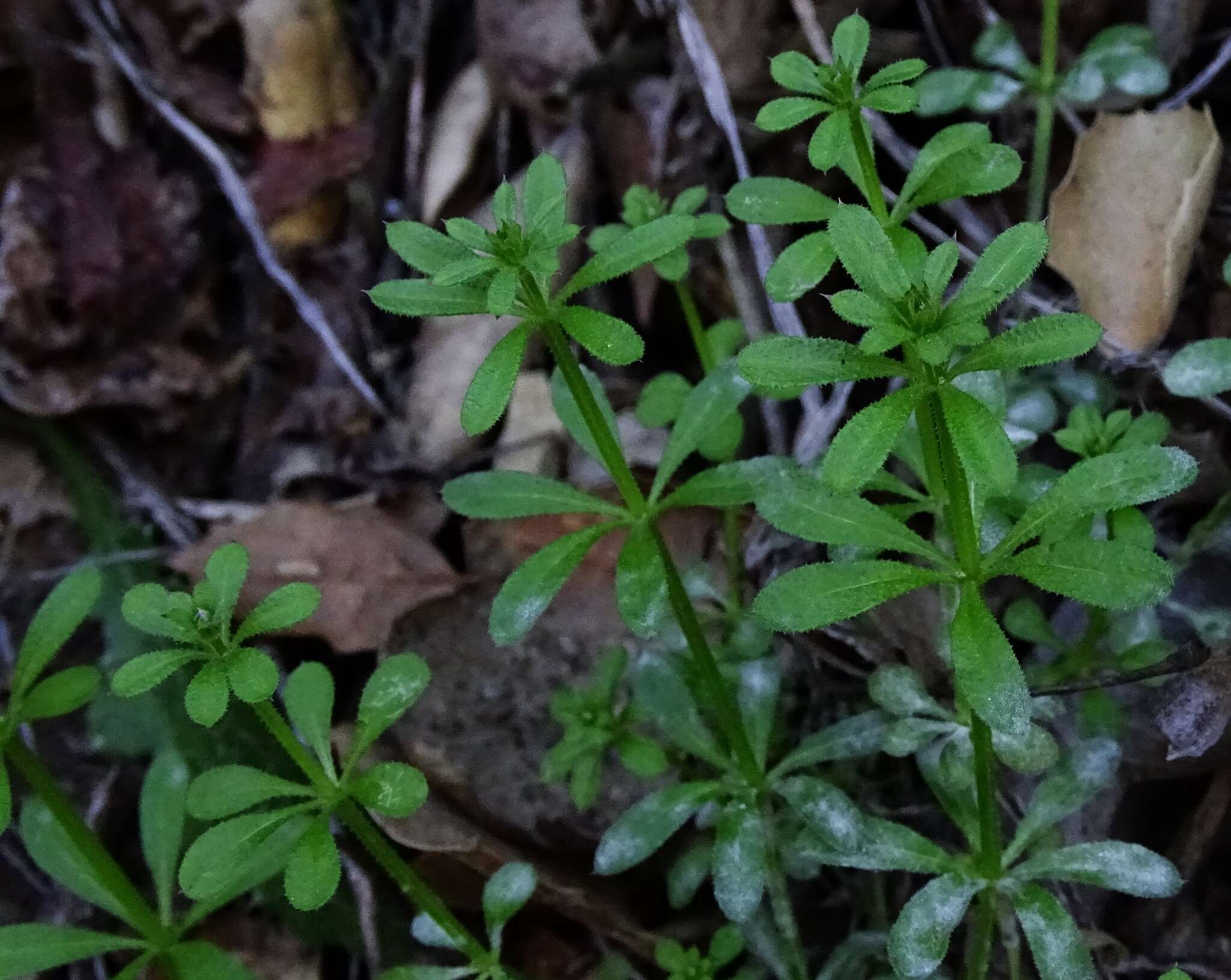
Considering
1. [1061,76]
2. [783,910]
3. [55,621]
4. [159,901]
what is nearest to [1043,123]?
[1061,76]

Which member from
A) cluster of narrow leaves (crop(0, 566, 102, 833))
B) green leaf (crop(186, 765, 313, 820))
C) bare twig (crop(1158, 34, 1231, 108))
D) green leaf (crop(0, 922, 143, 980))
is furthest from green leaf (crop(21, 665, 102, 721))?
bare twig (crop(1158, 34, 1231, 108))

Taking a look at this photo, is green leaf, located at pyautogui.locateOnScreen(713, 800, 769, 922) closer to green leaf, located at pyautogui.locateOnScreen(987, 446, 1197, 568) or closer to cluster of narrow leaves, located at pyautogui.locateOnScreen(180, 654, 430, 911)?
cluster of narrow leaves, located at pyautogui.locateOnScreen(180, 654, 430, 911)

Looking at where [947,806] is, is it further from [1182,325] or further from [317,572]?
[317,572]

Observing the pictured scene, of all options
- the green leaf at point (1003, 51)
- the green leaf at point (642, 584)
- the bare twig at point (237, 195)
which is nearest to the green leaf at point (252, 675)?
the green leaf at point (642, 584)

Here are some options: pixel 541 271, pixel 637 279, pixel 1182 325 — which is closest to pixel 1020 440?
pixel 1182 325

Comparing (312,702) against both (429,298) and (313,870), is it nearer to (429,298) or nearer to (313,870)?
(313,870)

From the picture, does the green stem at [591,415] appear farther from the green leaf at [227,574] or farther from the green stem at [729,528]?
the green leaf at [227,574]
